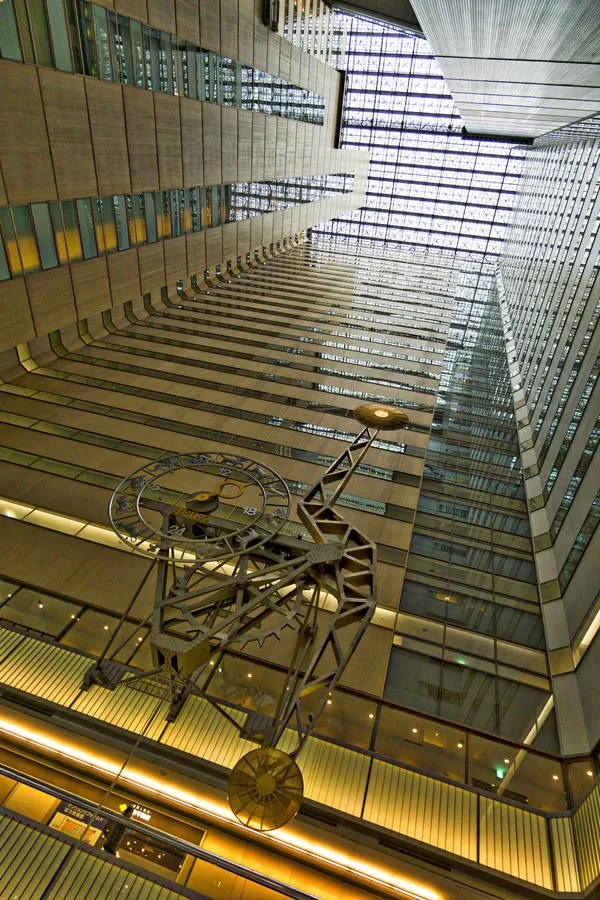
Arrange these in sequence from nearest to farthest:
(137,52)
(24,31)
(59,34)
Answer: (24,31)
(59,34)
(137,52)

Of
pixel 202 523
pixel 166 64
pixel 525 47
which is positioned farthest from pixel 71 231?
pixel 202 523

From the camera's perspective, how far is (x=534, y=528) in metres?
12.0

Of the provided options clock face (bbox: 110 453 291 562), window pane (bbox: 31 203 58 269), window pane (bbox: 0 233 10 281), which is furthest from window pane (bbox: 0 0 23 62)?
clock face (bbox: 110 453 291 562)

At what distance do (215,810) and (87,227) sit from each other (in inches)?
685

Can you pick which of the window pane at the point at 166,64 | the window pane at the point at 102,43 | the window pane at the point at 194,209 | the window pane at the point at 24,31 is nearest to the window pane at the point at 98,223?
the window pane at the point at 102,43

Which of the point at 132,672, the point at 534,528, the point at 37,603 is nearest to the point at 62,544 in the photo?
the point at 37,603

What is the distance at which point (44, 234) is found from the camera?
15.0m

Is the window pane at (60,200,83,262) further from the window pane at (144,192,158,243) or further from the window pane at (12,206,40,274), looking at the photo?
the window pane at (144,192,158,243)

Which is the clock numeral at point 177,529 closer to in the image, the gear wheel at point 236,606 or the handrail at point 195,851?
the gear wheel at point 236,606

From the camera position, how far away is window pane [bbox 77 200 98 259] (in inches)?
648

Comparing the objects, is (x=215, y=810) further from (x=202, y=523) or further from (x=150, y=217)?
(x=150, y=217)

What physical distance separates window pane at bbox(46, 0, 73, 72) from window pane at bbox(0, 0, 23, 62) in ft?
4.67

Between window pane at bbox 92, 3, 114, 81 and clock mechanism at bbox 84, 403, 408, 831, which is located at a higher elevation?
window pane at bbox 92, 3, 114, 81

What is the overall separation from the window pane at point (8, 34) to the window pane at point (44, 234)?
11.5ft
